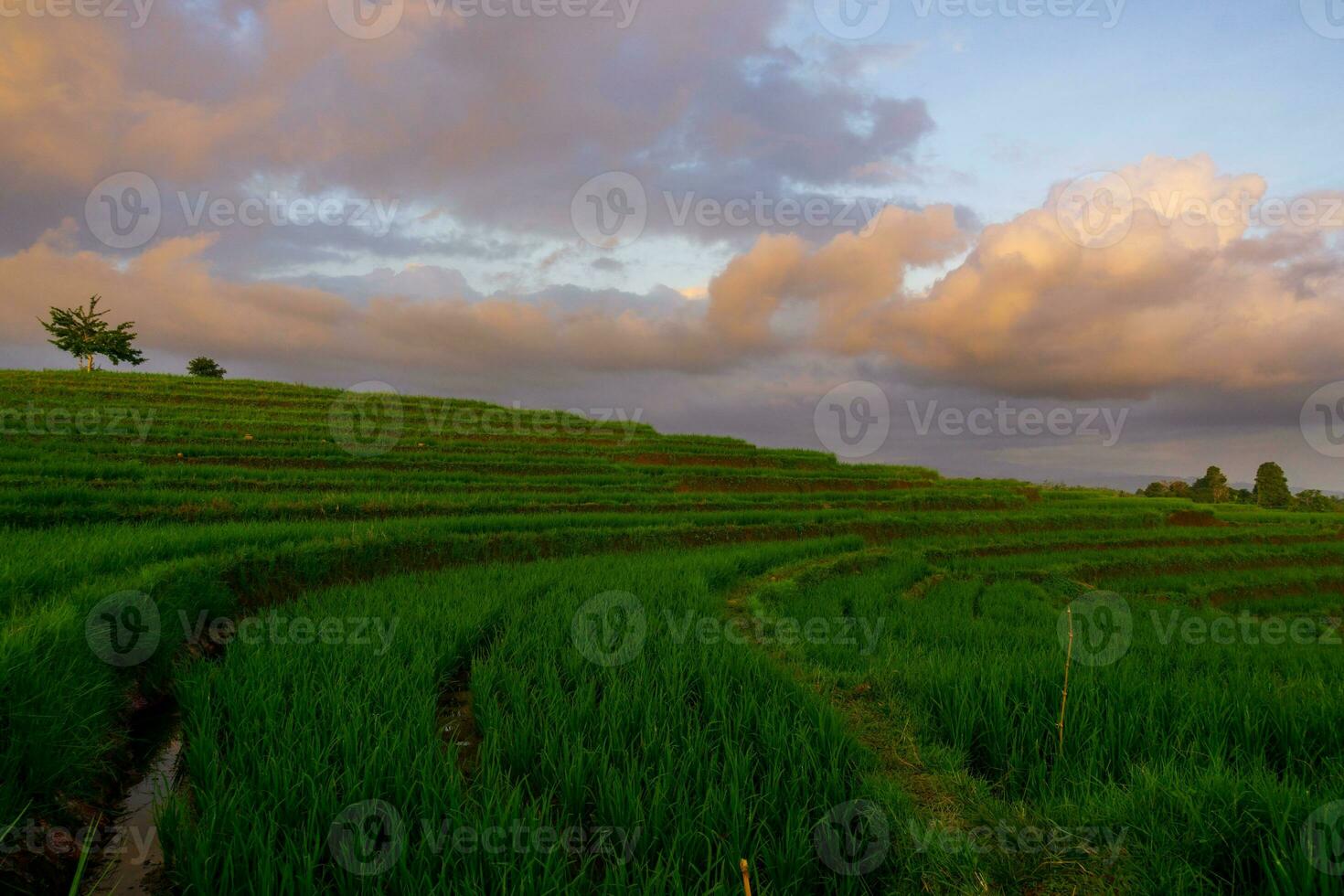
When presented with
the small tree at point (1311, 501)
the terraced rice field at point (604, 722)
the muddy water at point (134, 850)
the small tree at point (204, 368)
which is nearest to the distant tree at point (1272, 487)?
the small tree at point (1311, 501)

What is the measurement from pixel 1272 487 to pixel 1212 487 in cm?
378

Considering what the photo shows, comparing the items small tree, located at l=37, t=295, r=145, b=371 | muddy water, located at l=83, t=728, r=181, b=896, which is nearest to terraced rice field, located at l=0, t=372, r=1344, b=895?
muddy water, located at l=83, t=728, r=181, b=896

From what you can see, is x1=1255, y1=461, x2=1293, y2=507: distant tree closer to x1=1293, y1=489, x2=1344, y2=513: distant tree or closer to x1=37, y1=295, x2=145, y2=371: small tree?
x1=1293, y1=489, x2=1344, y2=513: distant tree

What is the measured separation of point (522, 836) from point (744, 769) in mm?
1146

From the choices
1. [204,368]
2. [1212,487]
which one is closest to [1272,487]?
[1212,487]

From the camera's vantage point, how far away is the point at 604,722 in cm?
347

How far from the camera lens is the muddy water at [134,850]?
104 inches

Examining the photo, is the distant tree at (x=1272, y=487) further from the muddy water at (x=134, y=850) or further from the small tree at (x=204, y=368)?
the small tree at (x=204, y=368)

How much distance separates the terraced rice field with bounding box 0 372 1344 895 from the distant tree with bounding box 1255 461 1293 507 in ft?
173

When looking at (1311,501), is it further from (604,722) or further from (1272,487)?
(604,722)

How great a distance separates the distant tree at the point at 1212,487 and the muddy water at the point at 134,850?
217 feet

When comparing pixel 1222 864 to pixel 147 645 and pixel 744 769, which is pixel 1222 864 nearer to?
pixel 744 769

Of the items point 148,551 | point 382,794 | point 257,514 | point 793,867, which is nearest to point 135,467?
point 257,514

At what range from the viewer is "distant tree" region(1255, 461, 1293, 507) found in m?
46.4
